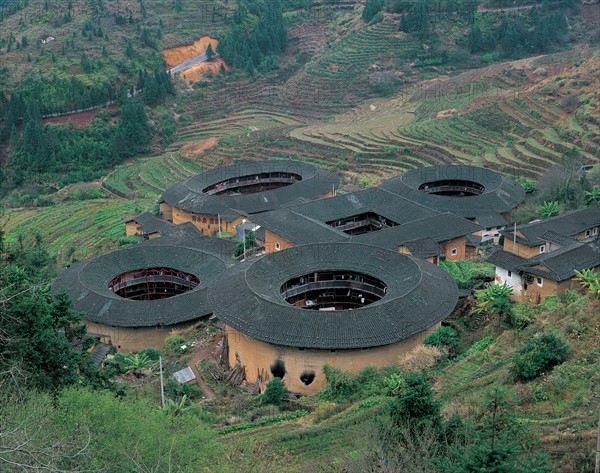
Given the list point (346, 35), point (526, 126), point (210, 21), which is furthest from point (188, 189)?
point (210, 21)

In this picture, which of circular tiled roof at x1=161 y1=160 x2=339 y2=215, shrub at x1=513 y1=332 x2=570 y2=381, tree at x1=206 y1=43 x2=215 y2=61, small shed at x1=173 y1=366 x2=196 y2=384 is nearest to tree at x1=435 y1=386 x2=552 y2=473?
shrub at x1=513 y1=332 x2=570 y2=381

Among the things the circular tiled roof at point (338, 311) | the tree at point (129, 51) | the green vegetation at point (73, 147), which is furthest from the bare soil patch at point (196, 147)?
the circular tiled roof at point (338, 311)

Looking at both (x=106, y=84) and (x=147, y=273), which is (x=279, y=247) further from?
(x=106, y=84)

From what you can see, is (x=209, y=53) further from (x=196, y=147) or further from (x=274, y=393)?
(x=274, y=393)

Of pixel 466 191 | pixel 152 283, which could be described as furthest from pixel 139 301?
pixel 466 191

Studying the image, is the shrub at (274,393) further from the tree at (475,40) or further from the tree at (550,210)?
the tree at (475,40)
